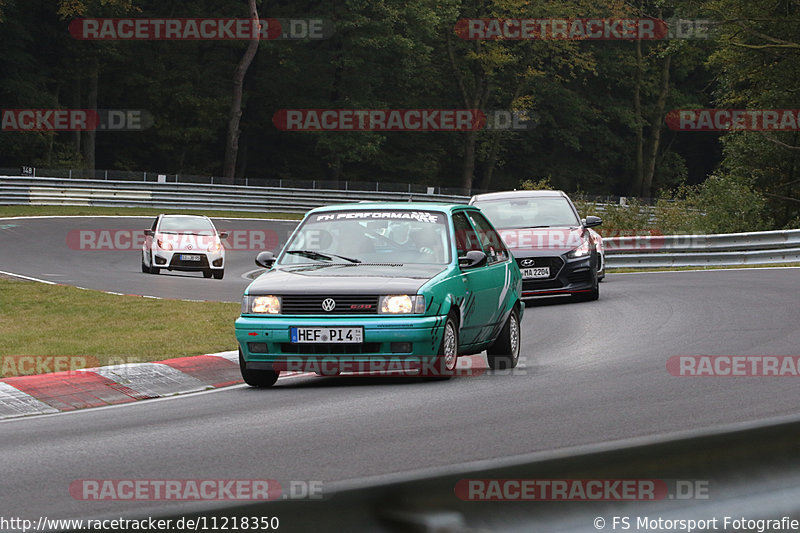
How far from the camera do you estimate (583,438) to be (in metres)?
6.90

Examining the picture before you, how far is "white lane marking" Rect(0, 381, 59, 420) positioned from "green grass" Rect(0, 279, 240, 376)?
1.45 meters

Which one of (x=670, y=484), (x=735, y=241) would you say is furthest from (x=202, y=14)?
(x=670, y=484)

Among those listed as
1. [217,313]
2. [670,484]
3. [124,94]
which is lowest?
[217,313]

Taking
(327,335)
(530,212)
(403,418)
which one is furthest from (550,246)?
(403,418)

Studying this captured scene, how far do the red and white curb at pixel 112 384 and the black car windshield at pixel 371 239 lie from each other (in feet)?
4.06

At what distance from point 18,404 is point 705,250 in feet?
66.2

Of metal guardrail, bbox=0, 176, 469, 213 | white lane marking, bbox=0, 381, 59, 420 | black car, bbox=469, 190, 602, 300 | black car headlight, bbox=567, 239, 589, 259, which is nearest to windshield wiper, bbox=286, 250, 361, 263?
white lane marking, bbox=0, 381, 59, 420

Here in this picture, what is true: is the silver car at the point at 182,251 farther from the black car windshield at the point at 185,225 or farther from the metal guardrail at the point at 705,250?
the metal guardrail at the point at 705,250

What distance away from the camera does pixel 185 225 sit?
27953 millimetres

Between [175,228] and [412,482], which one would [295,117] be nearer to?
[175,228]

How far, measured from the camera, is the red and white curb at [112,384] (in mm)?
9180

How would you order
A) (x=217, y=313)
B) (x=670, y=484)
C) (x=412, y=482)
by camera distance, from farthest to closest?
(x=217, y=313) → (x=670, y=484) → (x=412, y=482)

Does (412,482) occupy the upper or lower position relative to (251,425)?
upper

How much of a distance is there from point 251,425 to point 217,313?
26.2ft
